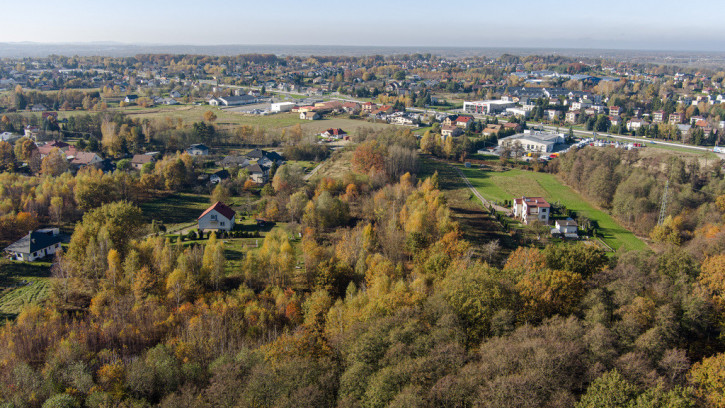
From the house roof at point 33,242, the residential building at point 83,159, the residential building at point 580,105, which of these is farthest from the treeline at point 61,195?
the residential building at point 580,105

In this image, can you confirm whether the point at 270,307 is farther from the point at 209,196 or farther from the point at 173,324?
the point at 209,196

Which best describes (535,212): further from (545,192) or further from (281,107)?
(281,107)

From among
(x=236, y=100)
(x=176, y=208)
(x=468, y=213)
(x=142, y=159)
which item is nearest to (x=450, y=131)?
(x=468, y=213)

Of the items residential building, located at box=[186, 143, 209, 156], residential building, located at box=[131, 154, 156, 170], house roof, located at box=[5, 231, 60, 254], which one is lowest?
house roof, located at box=[5, 231, 60, 254]

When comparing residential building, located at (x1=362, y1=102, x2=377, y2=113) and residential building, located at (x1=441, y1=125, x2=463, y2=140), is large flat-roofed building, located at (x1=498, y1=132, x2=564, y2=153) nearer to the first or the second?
residential building, located at (x1=441, y1=125, x2=463, y2=140)

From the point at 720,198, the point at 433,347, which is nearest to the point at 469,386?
the point at 433,347

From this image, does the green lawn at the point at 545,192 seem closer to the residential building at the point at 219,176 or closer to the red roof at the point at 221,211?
the red roof at the point at 221,211

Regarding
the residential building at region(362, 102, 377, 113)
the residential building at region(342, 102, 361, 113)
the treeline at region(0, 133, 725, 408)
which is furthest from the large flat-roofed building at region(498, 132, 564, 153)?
the treeline at region(0, 133, 725, 408)
